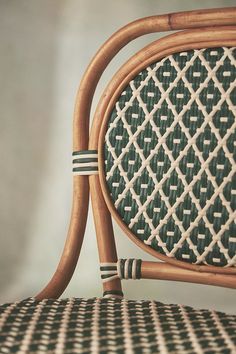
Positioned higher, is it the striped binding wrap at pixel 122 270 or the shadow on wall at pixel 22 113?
the shadow on wall at pixel 22 113

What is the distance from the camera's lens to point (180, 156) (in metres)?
0.86

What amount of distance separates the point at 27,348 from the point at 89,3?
0.78 metres

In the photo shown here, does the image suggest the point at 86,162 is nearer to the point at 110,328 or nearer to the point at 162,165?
the point at 162,165

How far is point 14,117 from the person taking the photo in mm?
1248

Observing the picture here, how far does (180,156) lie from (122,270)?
194 millimetres

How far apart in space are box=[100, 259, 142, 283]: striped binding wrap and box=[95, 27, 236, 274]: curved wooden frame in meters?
0.03

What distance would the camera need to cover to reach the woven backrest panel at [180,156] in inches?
33.1

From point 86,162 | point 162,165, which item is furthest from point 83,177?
point 162,165

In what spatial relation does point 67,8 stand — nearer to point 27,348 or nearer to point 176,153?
point 176,153

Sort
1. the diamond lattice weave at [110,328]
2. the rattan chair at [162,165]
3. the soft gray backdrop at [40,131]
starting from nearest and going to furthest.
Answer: the diamond lattice weave at [110,328] < the rattan chair at [162,165] < the soft gray backdrop at [40,131]

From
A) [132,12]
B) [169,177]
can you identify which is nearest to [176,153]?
[169,177]

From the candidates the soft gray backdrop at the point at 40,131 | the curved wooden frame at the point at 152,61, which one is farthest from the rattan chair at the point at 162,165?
the soft gray backdrop at the point at 40,131

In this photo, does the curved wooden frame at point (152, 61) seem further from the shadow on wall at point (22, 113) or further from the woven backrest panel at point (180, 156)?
the shadow on wall at point (22, 113)

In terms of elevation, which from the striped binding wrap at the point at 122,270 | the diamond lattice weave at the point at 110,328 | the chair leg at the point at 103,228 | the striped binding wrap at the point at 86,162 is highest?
the striped binding wrap at the point at 86,162
